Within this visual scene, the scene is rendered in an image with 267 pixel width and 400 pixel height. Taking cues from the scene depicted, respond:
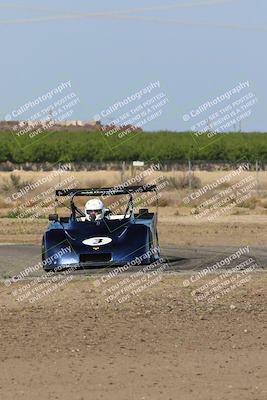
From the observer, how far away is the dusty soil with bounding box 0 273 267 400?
1060 centimetres

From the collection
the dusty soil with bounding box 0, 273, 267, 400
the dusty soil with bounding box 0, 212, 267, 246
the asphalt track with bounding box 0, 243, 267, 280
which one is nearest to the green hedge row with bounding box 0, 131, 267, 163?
the dusty soil with bounding box 0, 212, 267, 246

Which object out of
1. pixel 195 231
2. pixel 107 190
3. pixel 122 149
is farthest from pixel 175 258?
pixel 122 149

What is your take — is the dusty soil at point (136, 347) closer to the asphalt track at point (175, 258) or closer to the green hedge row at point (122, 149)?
the asphalt track at point (175, 258)

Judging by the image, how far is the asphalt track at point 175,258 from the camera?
69.9 feet

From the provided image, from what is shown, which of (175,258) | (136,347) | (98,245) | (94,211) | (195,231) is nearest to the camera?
(136,347)

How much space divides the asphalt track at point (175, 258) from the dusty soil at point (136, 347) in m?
3.92

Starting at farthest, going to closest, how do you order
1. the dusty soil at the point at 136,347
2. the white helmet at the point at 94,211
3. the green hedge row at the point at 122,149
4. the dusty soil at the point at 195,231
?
the green hedge row at the point at 122,149 → the dusty soil at the point at 195,231 → the white helmet at the point at 94,211 → the dusty soil at the point at 136,347

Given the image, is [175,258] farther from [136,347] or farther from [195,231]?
[136,347]

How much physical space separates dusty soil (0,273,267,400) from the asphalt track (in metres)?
3.92

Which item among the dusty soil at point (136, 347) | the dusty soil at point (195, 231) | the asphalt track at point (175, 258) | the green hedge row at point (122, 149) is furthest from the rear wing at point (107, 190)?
the green hedge row at point (122, 149)

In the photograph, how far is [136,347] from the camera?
12.7 meters

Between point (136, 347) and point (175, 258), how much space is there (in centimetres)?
1145

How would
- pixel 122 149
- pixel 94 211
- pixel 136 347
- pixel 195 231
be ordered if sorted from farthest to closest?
pixel 122 149, pixel 195 231, pixel 94 211, pixel 136 347

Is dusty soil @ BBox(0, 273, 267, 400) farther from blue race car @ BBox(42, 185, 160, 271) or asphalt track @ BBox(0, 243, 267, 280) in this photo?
asphalt track @ BBox(0, 243, 267, 280)
